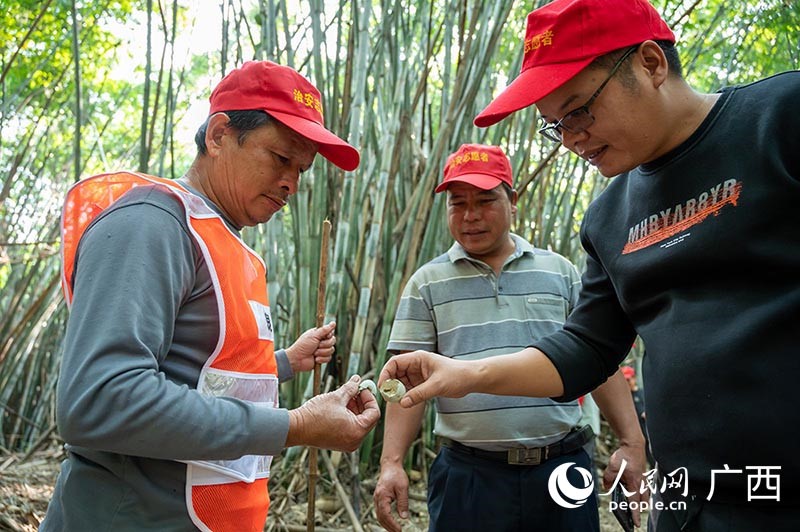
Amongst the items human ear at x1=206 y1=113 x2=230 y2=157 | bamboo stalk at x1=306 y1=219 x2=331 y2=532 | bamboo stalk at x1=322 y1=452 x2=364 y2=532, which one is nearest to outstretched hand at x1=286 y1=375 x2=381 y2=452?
bamboo stalk at x1=306 y1=219 x2=331 y2=532

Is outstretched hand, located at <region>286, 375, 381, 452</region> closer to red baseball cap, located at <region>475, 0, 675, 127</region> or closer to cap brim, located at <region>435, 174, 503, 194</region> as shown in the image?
red baseball cap, located at <region>475, 0, 675, 127</region>

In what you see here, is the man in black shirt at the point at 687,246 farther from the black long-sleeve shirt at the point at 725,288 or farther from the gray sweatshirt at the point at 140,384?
the gray sweatshirt at the point at 140,384

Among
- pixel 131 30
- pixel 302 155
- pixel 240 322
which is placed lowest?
pixel 240 322

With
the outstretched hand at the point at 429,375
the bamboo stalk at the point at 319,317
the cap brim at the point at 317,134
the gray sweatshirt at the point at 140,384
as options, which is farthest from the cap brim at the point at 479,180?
the gray sweatshirt at the point at 140,384

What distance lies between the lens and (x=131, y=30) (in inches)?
198

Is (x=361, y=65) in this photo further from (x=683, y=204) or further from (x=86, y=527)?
(x=86, y=527)

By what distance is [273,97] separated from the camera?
3.97ft

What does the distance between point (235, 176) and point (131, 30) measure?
4420mm

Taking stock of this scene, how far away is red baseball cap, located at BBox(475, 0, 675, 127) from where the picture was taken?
1030mm

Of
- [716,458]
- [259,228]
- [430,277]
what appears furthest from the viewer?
[259,228]

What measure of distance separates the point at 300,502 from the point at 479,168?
1376mm

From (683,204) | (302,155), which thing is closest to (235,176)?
(302,155)

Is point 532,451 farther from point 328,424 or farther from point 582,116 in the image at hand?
point 582,116

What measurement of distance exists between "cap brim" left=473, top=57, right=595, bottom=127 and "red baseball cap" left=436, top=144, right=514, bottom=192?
84 centimetres
